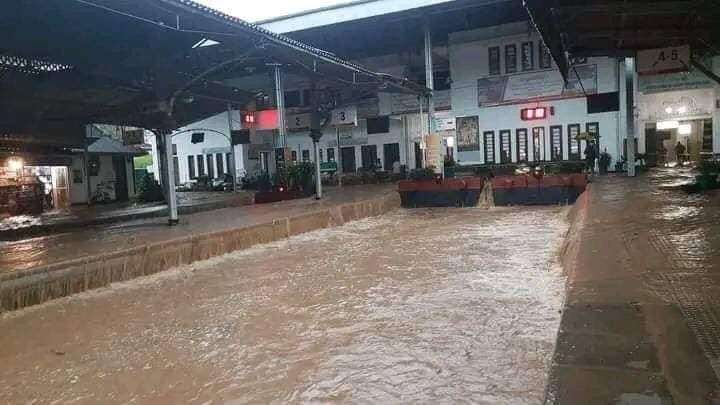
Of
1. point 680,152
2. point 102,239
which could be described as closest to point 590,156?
point 680,152

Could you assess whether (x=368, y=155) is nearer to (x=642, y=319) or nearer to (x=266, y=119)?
(x=266, y=119)

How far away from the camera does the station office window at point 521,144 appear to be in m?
22.7

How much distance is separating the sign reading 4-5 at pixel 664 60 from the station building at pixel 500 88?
582 centimetres

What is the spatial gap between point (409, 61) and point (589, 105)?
32.6 feet

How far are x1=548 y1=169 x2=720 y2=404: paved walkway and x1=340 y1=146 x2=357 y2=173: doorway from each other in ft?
73.3

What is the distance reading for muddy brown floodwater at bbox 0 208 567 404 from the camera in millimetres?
3812

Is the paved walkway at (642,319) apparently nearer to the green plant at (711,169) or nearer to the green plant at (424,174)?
the green plant at (711,169)

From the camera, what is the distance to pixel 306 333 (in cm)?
503

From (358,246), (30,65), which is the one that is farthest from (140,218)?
(358,246)

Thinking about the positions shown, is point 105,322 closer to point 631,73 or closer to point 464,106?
point 631,73

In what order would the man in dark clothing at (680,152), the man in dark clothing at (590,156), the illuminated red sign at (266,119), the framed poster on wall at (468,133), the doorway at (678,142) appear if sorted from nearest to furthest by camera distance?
the illuminated red sign at (266,119), the man in dark clothing at (590,156), the doorway at (678,142), the man in dark clothing at (680,152), the framed poster on wall at (468,133)

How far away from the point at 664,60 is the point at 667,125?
12213 mm

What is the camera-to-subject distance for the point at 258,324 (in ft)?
17.8

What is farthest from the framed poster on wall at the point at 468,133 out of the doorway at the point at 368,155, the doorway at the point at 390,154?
the doorway at the point at 368,155
